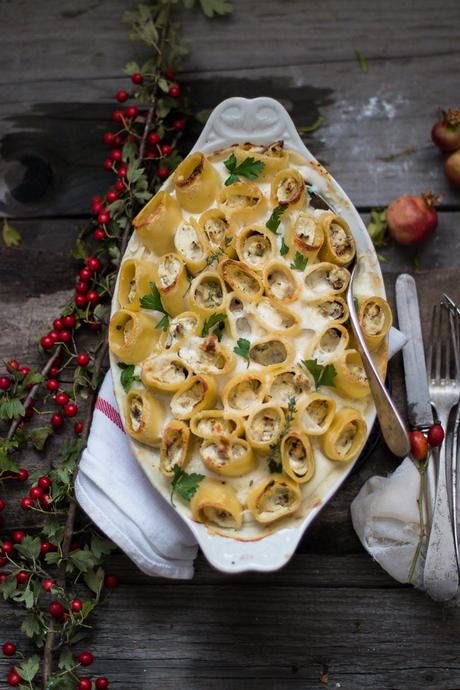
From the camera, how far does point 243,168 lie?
1630mm

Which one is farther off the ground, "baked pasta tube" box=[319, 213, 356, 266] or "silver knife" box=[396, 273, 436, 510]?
"baked pasta tube" box=[319, 213, 356, 266]

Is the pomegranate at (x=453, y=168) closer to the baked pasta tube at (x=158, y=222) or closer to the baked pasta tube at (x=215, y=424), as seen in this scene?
the baked pasta tube at (x=158, y=222)

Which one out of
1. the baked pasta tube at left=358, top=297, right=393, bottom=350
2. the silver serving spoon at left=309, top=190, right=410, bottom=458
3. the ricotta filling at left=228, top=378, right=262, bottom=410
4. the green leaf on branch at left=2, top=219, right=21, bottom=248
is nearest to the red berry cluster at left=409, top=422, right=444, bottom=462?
the silver serving spoon at left=309, top=190, right=410, bottom=458

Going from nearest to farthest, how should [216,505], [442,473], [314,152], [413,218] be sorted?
[216,505] < [442,473] < [413,218] < [314,152]

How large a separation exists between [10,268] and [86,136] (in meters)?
0.36

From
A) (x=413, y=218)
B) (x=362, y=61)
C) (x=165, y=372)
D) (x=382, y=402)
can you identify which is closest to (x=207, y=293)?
(x=165, y=372)

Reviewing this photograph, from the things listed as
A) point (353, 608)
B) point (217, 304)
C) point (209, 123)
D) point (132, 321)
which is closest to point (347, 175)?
point (209, 123)

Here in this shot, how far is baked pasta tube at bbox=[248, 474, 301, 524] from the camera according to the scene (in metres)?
1.48

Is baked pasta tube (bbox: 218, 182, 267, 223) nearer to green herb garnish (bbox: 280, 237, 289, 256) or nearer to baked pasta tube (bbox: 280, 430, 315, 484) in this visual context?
green herb garnish (bbox: 280, 237, 289, 256)

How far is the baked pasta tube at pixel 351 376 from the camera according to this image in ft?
4.92

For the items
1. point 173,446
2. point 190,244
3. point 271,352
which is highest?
point 190,244

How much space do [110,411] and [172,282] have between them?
31 centimetres

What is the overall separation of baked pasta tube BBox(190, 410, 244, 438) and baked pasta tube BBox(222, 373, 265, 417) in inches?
0.6

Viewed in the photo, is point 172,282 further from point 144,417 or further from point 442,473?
point 442,473
